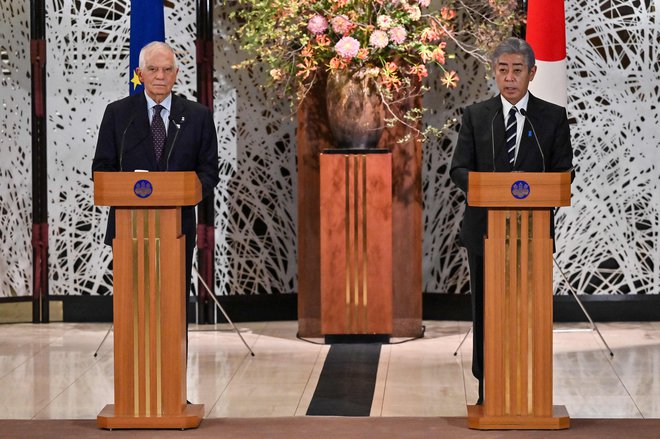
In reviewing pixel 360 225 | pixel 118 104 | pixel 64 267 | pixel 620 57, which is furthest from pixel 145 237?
pixel 620 57

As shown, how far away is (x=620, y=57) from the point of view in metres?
7.18

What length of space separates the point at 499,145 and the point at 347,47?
1784 millimetres

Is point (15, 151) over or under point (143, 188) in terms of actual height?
over

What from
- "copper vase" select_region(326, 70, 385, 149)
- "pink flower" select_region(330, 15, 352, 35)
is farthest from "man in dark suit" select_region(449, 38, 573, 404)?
"copper vase" select_region(326, 70, 385, 149)

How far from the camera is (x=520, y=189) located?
4.28 m

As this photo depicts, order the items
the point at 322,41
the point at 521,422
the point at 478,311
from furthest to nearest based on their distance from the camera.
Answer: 1. the point at 322,41
2. the point at 478,311
3. the point at 521,422

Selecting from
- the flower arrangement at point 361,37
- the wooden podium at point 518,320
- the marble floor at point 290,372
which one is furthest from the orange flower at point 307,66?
the wooden podium at point 518,320

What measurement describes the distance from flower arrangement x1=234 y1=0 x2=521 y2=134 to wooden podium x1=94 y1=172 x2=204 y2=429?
2075 millimetres

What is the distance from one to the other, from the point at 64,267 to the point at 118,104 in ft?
9.57

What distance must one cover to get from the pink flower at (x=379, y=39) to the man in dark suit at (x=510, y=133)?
5.15 feet

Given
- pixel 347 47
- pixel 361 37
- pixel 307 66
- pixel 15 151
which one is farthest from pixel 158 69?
pixel 15 151

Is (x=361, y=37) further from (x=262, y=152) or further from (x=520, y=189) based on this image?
(x=520, y=189)

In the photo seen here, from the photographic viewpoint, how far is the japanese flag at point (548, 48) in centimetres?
616

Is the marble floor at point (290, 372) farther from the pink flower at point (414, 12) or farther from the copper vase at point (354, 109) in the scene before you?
the pink flower at point (414, 12)
